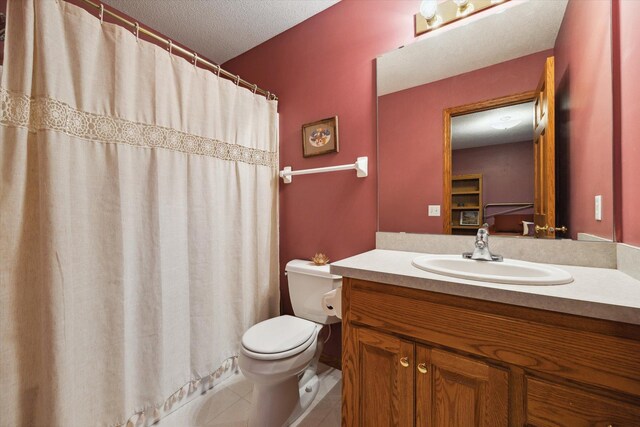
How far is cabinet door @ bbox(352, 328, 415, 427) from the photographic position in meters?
0.85

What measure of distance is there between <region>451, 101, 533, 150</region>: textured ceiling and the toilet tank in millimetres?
978

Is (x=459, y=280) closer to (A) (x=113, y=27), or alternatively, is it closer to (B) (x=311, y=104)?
(B) (x=311, y=104)

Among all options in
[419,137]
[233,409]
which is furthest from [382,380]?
[419,137]

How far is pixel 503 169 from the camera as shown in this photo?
1.15 metres

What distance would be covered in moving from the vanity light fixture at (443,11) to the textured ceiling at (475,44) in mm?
26

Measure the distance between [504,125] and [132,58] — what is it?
175 centimetres

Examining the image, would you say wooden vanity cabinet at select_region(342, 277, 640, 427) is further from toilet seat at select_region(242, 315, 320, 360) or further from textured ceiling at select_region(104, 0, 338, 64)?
textured ceiling at select_region(104, 0, 338, 64)

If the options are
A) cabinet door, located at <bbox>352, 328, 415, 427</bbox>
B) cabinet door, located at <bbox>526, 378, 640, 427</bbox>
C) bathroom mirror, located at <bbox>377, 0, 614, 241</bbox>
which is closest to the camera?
cabinet door, located at <bbox>526, 378, 640, 427</bbox>

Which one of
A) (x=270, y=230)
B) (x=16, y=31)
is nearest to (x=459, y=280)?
(x=270, y=230)

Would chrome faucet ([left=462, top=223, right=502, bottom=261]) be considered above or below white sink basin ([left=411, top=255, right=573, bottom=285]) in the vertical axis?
above

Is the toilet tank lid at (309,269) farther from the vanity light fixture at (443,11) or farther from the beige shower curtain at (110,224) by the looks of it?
the vanity light fixture at (443,11)

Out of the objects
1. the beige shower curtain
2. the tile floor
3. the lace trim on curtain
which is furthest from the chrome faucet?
the lace trim on curtain

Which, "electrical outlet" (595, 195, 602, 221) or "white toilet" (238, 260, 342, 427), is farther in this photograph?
"white toilet" (238, 260, 342, 427)

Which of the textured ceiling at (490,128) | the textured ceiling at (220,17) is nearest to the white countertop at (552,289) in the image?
the textured ceiling at (490,128)
